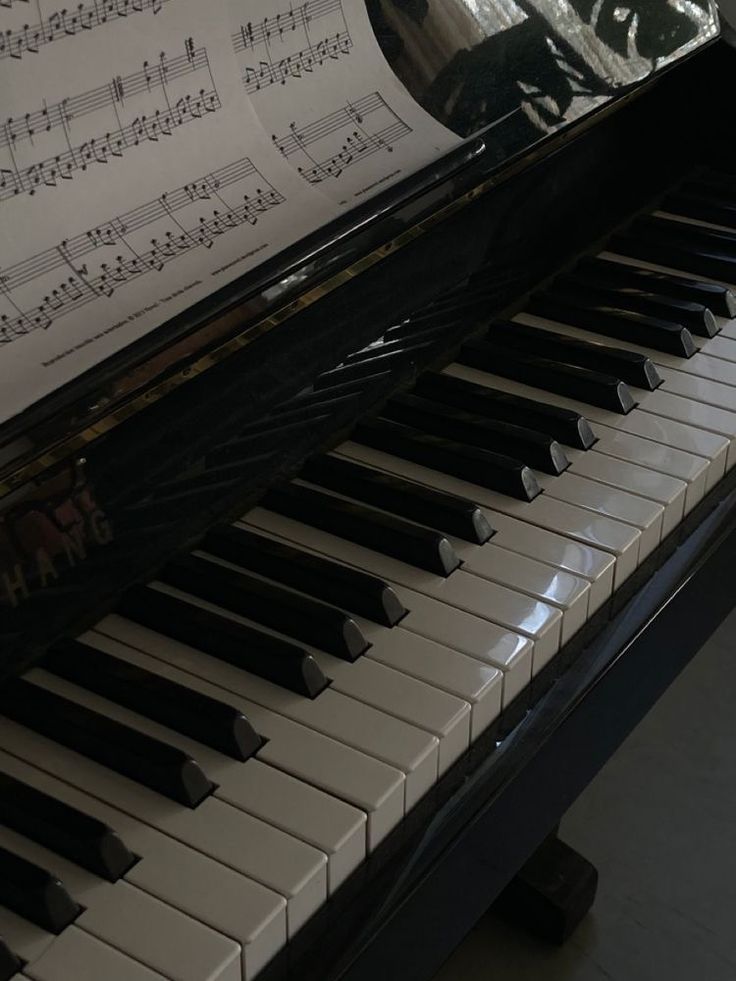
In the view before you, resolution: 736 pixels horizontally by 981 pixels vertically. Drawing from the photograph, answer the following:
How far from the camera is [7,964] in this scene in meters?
0.78

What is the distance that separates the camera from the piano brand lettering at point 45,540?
949 mm

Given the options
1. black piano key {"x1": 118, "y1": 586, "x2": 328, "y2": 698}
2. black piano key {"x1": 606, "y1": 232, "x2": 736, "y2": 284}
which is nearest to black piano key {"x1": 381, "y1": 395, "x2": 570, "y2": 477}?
black piano key {"x1": 118, "y1": 586, "x2": 328, "y2": 698}

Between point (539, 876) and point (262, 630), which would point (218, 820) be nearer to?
point (262, 630)

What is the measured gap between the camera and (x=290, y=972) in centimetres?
85

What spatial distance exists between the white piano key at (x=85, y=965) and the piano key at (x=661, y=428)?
0.74 m

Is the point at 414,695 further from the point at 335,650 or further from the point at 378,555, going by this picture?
the point at 378,555

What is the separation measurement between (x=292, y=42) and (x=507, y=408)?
0.42 metres

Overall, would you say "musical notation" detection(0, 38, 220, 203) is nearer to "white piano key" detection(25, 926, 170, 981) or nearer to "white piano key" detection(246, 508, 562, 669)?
"white piano key" detection(246, 508, 562, 669)

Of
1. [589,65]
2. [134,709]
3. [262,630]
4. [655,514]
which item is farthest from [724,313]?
[134,709]

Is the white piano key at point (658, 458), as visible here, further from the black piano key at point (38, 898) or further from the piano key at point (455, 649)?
the black piano key at point (38, 898)

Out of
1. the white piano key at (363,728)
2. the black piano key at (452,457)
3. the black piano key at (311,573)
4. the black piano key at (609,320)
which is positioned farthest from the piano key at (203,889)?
the black piano key at (609,320)

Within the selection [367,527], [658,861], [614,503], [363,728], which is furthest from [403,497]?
[658,861]

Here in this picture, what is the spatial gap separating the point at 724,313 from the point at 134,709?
923 mm

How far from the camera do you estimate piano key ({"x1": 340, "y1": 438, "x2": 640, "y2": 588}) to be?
46.3 inches
